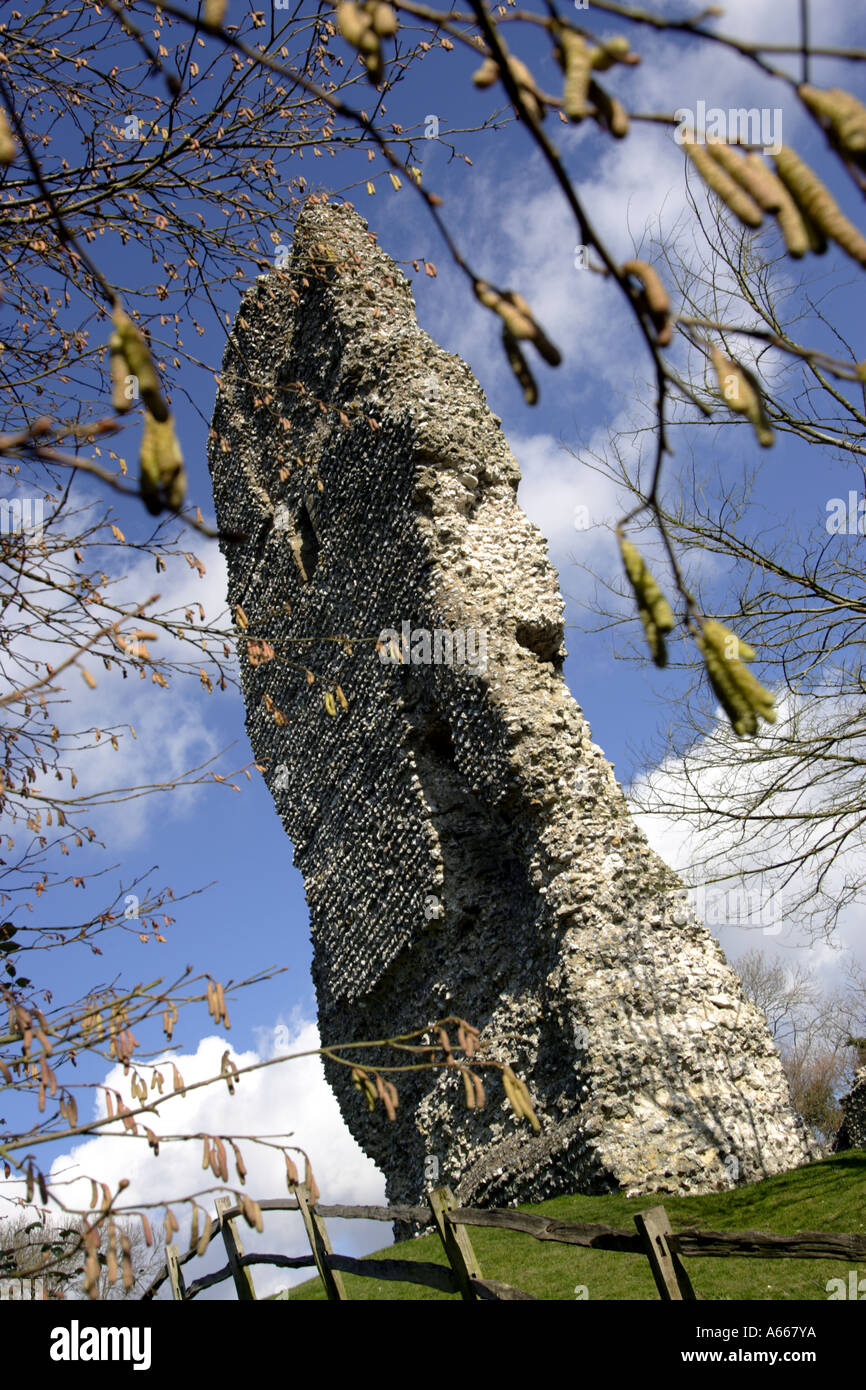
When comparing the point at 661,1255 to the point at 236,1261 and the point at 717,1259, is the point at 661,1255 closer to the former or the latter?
the point at 717,1259

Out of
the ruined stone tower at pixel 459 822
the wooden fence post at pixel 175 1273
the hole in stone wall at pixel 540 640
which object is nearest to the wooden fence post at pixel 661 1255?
the ruined stone tower at pixel 459 822

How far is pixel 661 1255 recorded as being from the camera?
4176mm

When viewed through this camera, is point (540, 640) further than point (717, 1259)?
Yes

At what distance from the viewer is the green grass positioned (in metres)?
5.45

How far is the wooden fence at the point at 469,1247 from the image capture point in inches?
163

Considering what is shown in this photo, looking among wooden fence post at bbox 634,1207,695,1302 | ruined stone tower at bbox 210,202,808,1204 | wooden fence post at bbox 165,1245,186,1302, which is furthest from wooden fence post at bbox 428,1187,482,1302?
wooden fence post at bbox 165,1245,186,1302

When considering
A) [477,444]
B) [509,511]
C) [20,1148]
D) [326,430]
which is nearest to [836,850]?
[509,511]

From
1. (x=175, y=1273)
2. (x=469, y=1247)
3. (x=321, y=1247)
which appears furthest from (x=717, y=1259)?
(x=175, y=1273)

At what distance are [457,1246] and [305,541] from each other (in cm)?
823

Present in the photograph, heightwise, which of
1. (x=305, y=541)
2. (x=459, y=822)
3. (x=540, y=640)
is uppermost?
(x=305, y=541)

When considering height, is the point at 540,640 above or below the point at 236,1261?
above

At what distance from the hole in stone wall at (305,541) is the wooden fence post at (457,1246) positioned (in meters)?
7.44

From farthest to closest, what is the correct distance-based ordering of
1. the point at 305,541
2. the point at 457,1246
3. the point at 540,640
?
the point at 305,541, the point at 540,640, the point at 457,1246

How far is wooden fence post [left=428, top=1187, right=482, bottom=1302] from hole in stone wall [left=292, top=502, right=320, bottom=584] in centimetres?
744
